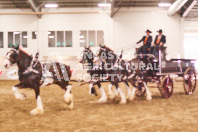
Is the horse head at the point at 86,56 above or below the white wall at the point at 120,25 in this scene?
below

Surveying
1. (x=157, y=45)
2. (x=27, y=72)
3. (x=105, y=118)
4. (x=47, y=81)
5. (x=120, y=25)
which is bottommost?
(x=105, y=118)

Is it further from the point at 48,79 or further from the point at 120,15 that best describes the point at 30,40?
the point at 48,79

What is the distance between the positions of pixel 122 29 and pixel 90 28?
9.31ft

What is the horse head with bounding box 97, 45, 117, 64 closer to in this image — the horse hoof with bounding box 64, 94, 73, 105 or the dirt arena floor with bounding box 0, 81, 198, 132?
the dirt arena floor with bounding box 0, 81, 198, 132

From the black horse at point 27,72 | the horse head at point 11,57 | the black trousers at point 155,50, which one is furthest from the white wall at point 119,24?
the horse head at point 11,57

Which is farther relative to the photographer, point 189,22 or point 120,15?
point 189,22

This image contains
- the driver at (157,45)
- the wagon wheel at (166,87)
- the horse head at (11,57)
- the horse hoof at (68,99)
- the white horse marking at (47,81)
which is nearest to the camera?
the horse head at (11,57)

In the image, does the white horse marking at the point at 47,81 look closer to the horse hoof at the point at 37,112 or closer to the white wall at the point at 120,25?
the horse hoof at the point at 37,112

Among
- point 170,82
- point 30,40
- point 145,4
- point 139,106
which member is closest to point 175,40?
point 145,4

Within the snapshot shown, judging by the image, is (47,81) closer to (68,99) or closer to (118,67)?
(68,99)

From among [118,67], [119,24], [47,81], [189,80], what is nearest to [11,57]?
[47,81]

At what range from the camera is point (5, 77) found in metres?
22.1

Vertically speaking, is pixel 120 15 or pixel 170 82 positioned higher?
pixel 120 15

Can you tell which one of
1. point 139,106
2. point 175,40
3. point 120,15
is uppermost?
point 120,15
